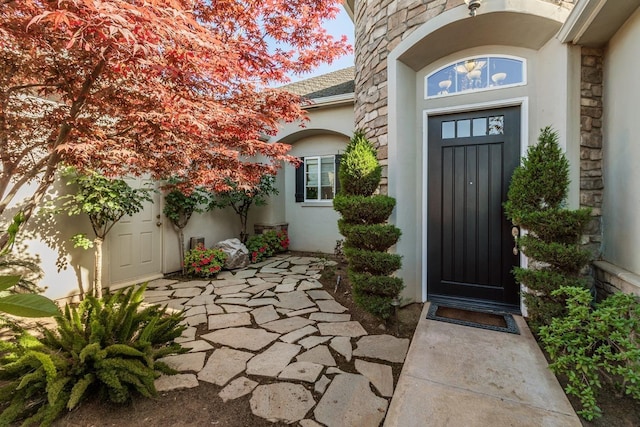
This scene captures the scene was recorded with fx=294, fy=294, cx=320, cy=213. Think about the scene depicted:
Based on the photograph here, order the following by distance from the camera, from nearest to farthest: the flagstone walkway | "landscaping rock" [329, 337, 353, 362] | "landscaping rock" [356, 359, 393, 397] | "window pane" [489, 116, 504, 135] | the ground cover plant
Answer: the flagstone walkway < "landscaping rock" [356, 359, 393, 397] < "landscaping rock" [329, 337, 353, 362] < "window pane" [489, 116, 504, 135] < the ground cover plant

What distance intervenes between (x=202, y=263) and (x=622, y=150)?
5.46m

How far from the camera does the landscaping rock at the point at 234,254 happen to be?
565 cm

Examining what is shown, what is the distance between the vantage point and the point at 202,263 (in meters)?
5.09

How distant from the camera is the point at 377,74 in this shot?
3.71 metres

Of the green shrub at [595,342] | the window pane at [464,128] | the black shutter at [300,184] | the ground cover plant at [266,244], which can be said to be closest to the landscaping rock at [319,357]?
the green shrub at [595,342]

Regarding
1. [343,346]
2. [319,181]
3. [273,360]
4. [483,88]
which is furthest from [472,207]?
[319,181]

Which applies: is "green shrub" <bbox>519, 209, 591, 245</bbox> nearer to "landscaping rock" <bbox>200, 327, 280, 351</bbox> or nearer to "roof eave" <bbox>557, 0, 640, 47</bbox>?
"roof eave" <bbox>557, 0, 640, 47</bbox>

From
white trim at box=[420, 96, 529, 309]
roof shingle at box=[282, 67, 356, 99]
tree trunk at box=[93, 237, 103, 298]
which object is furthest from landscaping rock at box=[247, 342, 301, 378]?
roof shingle at box=[282, 67, 356, 99]

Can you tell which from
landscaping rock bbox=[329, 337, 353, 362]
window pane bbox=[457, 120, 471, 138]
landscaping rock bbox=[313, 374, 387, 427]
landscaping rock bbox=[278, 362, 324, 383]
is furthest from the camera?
window pane bbox=[457, 120, 471, 138]

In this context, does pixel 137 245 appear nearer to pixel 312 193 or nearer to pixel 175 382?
pixel 175 382

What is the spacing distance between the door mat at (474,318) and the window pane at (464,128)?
2.01 meters

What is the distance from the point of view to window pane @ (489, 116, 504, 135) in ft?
10.8

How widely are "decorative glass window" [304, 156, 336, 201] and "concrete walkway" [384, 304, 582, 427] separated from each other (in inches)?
187

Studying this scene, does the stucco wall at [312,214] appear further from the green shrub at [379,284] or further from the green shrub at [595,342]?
the green shrub at [595,342]
